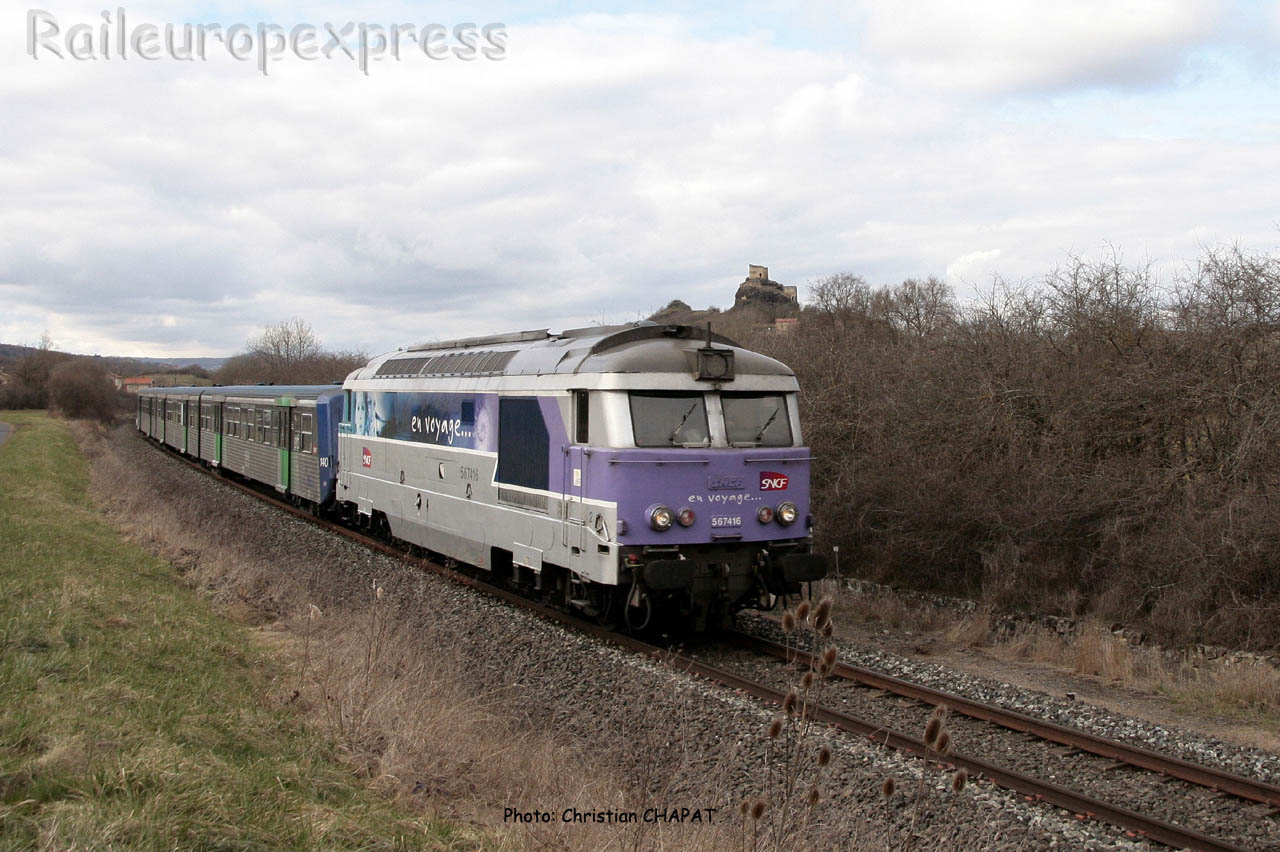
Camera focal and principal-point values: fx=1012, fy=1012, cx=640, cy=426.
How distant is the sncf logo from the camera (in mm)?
10250

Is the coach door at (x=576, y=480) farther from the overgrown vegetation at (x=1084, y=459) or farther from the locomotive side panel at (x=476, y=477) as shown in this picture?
the overgrown vegetation at (x=1084, y=459)

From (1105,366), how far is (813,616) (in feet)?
39.6

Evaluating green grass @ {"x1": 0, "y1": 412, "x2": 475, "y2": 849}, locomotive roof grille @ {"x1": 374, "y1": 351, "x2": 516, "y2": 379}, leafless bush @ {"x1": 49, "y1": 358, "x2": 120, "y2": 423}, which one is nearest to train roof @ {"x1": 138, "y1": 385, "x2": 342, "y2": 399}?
locomotive roof grille @ {"x1": 374, "y1": 351, "x2": 516, "y2": 379}

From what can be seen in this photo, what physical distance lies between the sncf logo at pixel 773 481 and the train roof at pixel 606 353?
1.07 meters

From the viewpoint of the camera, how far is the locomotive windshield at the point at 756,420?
10.3 metres

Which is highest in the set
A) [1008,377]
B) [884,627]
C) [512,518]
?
[1008,377]

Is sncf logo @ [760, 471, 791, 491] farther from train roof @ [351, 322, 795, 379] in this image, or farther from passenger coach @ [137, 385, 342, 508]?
passenger coach @ [137, 385, 342, 508]

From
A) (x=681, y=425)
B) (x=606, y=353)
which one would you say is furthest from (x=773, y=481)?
(x=606, y=353)

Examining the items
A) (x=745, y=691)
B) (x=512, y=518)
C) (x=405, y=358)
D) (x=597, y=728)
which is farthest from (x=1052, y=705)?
(x=405, y=358)

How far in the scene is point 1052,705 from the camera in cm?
854

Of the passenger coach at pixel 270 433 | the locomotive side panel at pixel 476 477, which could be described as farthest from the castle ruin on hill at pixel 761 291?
the locomotive side panel at pixel 476 477

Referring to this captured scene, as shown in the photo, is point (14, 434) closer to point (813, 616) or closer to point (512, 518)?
point (512, 518)

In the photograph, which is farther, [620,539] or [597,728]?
[620,539]

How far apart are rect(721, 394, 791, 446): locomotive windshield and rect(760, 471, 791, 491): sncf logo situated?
13.7 inches
